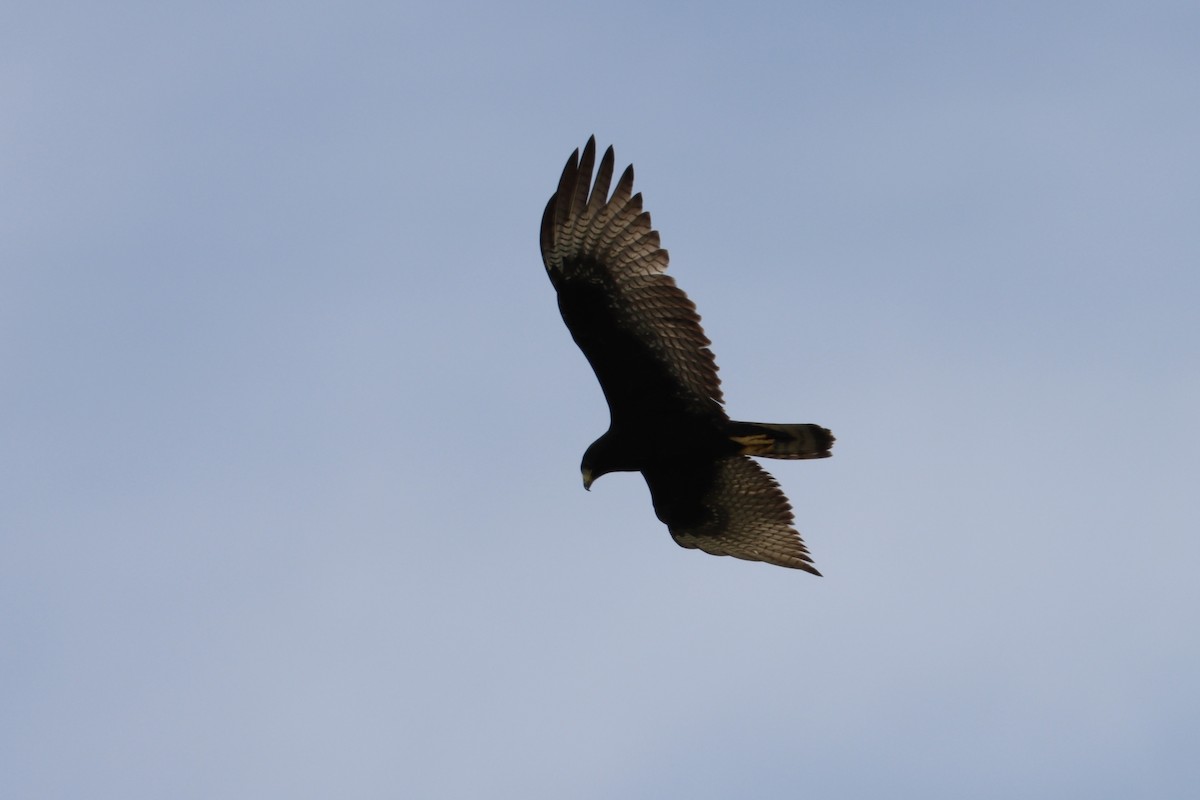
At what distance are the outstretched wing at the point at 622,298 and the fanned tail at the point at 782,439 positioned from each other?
9.6 inches

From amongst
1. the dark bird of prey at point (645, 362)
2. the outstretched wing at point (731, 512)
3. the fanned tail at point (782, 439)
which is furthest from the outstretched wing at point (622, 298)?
the outstretched wing at point (731, 512)

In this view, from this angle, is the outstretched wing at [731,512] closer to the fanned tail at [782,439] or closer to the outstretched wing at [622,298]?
the fanned tail at [782,439]

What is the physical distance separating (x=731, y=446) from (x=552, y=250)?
173 centimetres

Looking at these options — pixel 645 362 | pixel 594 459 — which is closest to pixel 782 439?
pixel 645 362

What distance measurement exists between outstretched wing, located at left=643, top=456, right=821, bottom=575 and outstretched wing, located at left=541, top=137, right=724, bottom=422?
0.70m

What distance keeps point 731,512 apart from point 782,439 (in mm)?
1127

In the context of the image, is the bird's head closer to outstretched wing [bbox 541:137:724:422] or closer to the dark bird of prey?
the dark bird of prey

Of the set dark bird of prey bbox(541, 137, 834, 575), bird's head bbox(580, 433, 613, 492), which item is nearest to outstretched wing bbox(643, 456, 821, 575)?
dark bird of prey bbox(541, 137, 834, 575)

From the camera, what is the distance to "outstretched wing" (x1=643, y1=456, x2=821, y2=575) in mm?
12391

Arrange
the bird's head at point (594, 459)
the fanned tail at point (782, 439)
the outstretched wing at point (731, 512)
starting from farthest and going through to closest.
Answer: the outstretched wing at point (731, 512) < the bird's head at point (594, 459) < the fanned tail at point (782, 439)

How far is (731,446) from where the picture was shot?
39.1 ft

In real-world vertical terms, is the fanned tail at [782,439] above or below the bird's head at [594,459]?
above

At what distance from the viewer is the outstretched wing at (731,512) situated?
Result: 1239 cm

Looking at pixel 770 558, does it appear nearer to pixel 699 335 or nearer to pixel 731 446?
pixel 731 446
